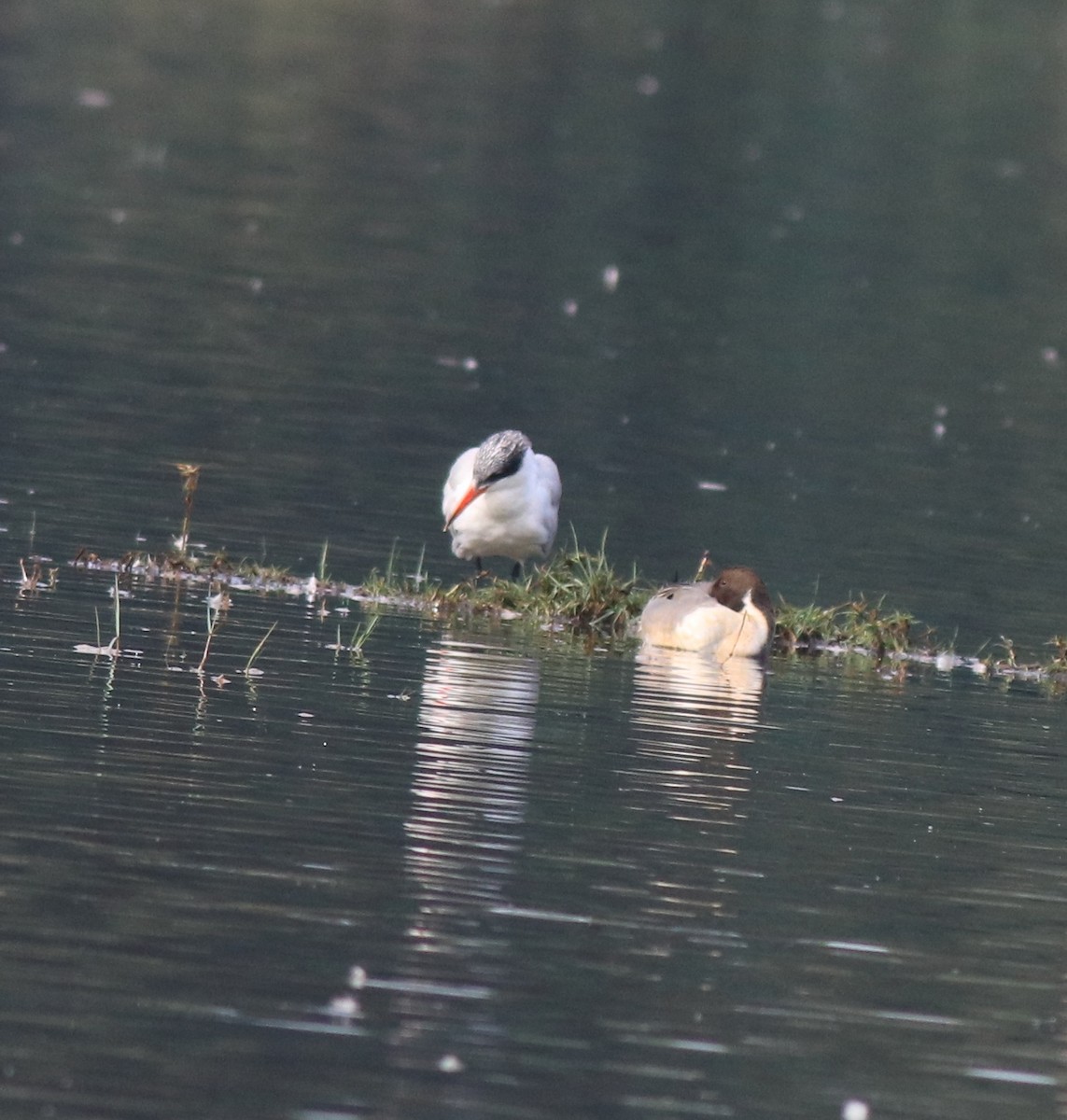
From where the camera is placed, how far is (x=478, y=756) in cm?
991

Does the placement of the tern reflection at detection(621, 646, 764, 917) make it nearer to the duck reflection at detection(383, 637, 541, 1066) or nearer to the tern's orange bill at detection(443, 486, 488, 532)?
the duck reflection at detection(383, 637, 541, 1066)

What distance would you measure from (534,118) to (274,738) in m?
29.8

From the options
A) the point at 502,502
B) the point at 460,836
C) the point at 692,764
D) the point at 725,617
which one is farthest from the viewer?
the point at 502,502

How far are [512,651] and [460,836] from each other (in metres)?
3.69

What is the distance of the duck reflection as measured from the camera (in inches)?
280

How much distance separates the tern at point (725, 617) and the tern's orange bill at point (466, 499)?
3.98 feet

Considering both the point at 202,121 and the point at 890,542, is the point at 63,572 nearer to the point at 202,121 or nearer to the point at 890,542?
the point at 890,542

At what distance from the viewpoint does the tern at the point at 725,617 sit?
12.5 m

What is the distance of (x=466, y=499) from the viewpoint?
44.0ft

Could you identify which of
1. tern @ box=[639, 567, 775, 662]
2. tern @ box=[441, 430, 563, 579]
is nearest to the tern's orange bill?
tern @ box=[441, 430, 563, 579]

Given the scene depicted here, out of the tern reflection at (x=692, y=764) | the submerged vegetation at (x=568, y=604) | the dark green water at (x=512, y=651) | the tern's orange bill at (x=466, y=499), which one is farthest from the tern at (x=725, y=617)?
the tern's orange bill at (x=466, y=499)

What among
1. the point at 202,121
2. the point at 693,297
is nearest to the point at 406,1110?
the point at 693,297

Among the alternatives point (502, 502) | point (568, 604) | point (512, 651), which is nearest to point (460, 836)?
point (512, 651)

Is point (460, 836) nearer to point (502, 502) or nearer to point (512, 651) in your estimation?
point (512, 651)
